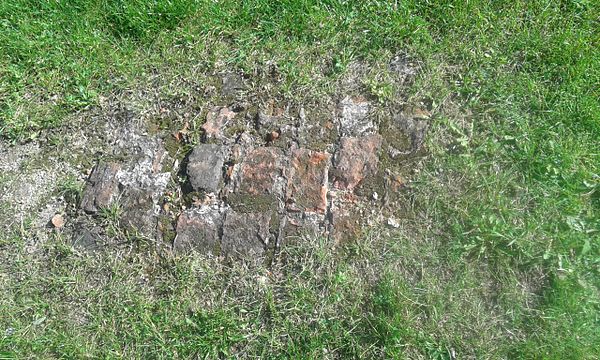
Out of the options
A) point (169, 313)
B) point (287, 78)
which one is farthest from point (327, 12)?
point (169, 313)

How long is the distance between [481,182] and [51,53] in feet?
8.02

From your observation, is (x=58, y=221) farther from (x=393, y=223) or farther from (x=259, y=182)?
(x=393, y=223)

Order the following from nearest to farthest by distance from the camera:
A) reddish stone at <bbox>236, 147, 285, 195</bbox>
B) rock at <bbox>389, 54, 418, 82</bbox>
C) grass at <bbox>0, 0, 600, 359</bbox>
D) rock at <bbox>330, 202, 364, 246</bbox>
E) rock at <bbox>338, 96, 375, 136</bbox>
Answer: grass at <bbox>0, 0, 600, 359</bbox> → rock at <bbox>330, 202, 364, 246</bbox> → reddish stone at <bbox>236, 147, 285, 195</bbox> → rock at <bbox>338, 96, 375, 136</bbox> → rock at <bbox>389, 54, 418, 82</bbox>

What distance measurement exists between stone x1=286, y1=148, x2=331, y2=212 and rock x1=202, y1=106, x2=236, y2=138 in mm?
409

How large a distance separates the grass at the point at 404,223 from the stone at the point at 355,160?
0.77 feet

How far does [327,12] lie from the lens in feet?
10.9

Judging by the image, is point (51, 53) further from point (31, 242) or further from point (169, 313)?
point (169, 313)

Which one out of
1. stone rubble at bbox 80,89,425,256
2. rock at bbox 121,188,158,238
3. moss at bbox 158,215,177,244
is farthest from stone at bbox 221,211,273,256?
rock at bbox 121,188,158,238

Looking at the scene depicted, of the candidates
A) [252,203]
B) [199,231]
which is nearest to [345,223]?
[252,203]

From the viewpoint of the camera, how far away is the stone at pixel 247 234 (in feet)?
9.17

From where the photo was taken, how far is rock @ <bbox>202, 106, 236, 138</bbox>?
3068 millimetres

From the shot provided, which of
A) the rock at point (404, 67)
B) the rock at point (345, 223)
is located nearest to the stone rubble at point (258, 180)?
the rock at point (345, 223)

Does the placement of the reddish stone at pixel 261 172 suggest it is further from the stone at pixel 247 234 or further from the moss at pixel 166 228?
the moss at pixel 166 228

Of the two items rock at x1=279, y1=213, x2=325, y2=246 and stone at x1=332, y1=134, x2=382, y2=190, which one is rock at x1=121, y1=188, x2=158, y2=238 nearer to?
rock at x1=279, y1=213, x2=325, y2=246
